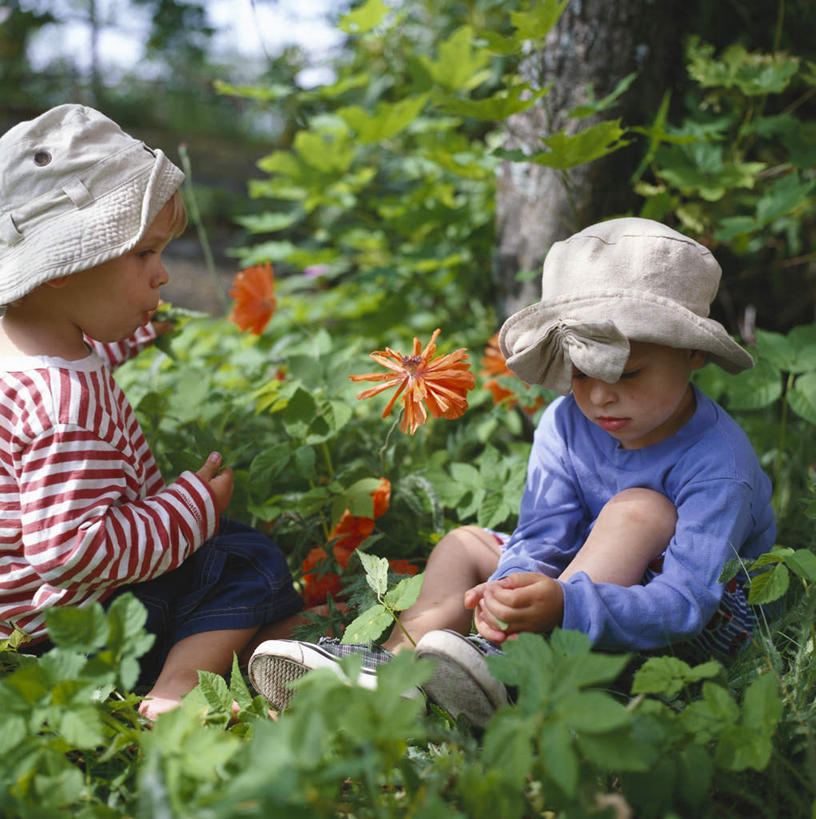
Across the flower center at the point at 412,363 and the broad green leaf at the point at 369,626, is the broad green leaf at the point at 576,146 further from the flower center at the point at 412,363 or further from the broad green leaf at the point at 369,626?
the broad green leaf at the point at 369,626

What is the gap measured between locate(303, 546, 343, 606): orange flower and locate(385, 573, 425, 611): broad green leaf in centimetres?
45

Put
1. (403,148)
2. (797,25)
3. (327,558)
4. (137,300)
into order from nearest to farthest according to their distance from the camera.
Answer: (137,300), (327,558), (797,25), (403,148)

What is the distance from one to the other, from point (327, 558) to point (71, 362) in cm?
72

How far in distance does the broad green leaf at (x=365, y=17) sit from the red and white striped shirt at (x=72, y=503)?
4.59 ft

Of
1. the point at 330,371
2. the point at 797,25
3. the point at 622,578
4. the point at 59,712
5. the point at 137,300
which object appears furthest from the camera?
the point at 797,25

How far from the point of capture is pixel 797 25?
2.77m

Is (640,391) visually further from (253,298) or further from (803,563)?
(253,298)

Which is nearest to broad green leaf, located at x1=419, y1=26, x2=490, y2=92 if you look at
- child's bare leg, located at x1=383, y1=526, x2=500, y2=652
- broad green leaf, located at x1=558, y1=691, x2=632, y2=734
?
child's bare leg, located at x1=383, y1=526, x2=500, y2=652

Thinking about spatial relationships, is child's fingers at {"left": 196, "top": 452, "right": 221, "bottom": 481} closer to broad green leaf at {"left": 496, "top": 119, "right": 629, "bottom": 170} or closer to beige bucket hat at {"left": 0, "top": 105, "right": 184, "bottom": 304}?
beige bucket hat at {"left": 0, "top": 105, "right": 184, "bottom": 304}

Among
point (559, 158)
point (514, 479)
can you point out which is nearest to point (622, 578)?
point (514, 479)

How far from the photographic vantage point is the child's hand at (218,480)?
1646 millimetres

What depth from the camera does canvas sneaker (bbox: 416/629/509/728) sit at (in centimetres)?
131

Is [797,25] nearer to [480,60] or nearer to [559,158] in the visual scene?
[480,60]

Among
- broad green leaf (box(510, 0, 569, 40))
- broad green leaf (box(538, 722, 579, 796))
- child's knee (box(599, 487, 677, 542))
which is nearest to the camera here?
broad green leaf (box(538, 722, 579, 796))
